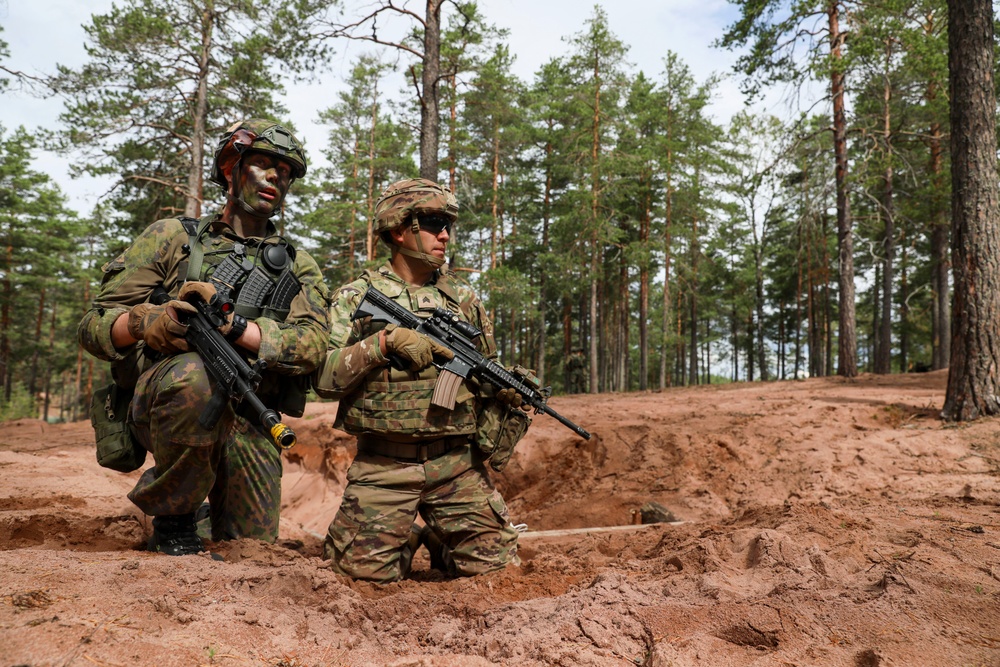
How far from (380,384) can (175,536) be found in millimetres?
1366

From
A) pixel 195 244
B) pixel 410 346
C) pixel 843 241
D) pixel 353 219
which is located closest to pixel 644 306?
pixel 843 241

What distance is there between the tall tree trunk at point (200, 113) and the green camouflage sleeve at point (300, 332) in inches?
460

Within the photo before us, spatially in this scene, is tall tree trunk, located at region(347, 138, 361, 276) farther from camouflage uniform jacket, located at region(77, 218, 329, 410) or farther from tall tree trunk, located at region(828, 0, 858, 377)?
camouflage uniform jacket, located at region(77, 218, 329, 410)

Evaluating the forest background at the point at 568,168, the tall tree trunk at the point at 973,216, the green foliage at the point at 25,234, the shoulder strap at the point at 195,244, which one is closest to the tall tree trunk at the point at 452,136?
the forest background at the point at 568,168

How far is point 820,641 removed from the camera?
1.94m

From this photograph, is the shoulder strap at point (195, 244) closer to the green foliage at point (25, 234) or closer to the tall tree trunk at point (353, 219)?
the tall tree trunk at point (353, 219)

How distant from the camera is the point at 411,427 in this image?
10.8 feet

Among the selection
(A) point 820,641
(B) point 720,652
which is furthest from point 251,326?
(A) point 820,641

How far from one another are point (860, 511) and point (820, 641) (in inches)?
89.0

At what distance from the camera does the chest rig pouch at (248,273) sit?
3.29 meters

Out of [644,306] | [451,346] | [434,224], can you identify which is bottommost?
[451,346]

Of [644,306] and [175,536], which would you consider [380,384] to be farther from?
[644,306]

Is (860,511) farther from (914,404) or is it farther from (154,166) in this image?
(154,166)

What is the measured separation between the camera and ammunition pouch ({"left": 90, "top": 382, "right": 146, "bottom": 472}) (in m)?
3.21
